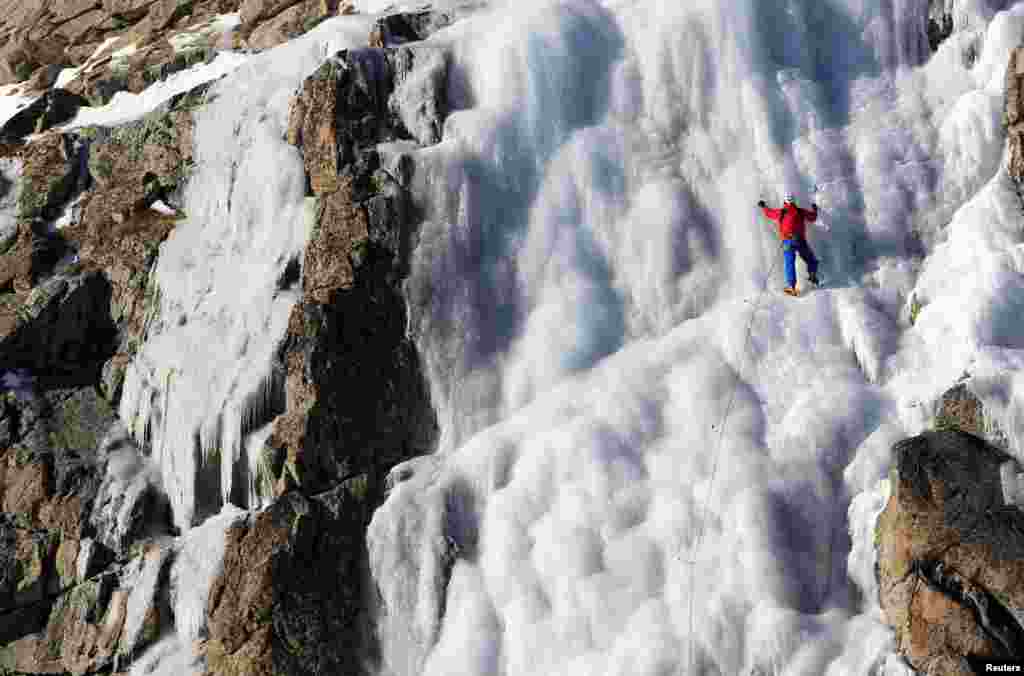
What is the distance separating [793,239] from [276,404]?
5350mm

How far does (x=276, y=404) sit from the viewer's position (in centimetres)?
1283

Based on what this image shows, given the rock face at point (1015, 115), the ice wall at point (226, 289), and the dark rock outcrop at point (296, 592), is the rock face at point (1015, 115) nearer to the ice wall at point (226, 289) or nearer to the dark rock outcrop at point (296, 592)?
the dark rock outcrop at point (296, 592)

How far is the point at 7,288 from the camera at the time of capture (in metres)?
16.0

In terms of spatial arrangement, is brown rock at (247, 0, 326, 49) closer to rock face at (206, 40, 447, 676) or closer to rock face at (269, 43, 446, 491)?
rock face at (206, 40, 447, 676)

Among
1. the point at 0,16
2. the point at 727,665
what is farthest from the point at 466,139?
the point at 0,16

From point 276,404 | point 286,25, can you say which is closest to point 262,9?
point 286,25

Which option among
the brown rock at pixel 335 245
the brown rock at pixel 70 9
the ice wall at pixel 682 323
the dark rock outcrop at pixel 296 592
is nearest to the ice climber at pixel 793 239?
the ice wall at pixel 682 323

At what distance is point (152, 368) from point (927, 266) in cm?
840

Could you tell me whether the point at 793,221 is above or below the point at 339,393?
above

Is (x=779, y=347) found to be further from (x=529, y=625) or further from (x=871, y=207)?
(x=529, y=625)

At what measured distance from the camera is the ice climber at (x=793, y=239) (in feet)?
38.9

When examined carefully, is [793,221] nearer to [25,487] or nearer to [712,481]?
[712,481]

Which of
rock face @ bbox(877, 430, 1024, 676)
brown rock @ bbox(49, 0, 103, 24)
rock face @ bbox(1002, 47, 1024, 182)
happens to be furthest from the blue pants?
brown rock @ bbox(49, 0, 103, 24)

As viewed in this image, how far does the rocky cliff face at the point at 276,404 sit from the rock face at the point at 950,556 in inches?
185
